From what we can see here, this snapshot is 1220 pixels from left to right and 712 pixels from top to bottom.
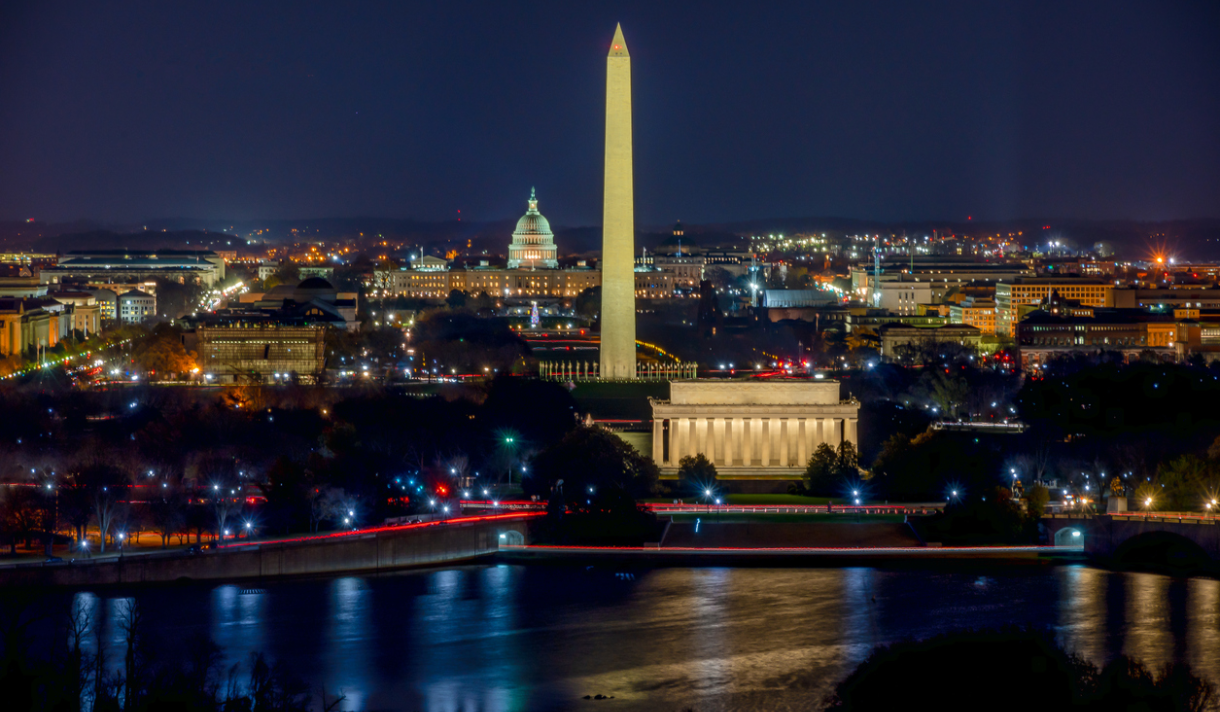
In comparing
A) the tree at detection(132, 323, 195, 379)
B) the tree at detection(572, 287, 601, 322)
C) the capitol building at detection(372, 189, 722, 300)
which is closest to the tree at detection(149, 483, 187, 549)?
the tree at detection(132, 323, 195, 379)

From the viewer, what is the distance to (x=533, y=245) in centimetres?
14988

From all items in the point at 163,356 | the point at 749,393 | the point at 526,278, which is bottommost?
the point at 749,393

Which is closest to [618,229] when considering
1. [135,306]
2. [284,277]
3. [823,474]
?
[823,474]

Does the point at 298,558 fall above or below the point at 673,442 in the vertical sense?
below

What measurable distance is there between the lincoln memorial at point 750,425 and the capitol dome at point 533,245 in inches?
3876

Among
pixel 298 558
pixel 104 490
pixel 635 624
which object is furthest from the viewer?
pixel 104 490

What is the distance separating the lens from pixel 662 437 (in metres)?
47.9

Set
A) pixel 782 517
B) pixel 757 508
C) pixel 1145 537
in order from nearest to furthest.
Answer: pixel 1145 537, pixel 782 517, pixel 757 508

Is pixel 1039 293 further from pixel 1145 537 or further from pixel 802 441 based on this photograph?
pixel 1145 537

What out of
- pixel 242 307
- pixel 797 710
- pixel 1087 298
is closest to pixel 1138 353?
pixel 1087 298

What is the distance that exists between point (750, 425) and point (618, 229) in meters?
8.02

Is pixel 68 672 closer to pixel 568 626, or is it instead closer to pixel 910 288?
pixel 568 626

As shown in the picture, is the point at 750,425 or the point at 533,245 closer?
the point at 750,425

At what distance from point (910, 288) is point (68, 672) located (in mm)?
106401
